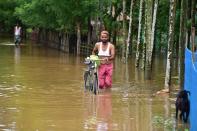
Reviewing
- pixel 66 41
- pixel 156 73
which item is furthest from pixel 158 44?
pixel 156 73

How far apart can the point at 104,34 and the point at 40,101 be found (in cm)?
313

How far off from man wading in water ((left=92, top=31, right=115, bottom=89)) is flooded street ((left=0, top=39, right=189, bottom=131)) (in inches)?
15.1

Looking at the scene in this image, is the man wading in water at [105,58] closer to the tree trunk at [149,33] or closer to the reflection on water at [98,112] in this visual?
the reflection on water at [98,112]

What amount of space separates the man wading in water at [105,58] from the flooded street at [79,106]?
0.38 metres

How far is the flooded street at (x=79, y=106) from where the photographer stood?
11.0 m

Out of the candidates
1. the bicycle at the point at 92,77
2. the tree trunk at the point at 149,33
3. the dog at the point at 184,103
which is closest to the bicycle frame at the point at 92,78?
the bicycle at the point at 92,77

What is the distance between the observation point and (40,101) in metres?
14.3

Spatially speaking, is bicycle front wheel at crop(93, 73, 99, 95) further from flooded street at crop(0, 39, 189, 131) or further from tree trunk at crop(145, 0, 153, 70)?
tree trunk at crop(145, 0, 153, 70)

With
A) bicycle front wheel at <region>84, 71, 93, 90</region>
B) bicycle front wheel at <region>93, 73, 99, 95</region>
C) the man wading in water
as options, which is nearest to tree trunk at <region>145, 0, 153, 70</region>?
the man wading in water

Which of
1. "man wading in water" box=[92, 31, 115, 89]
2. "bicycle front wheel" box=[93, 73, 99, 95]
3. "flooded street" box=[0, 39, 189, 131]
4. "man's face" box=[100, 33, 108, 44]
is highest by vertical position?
"man's face" box=[100, 33, 108, 44]

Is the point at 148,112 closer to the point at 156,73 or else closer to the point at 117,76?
the point at 117,76

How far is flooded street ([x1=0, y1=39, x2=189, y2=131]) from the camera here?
36.0 feet

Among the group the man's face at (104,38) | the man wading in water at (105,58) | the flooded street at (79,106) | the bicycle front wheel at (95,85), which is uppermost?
the man's face at (104,38)

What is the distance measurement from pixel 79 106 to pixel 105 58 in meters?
3.30
